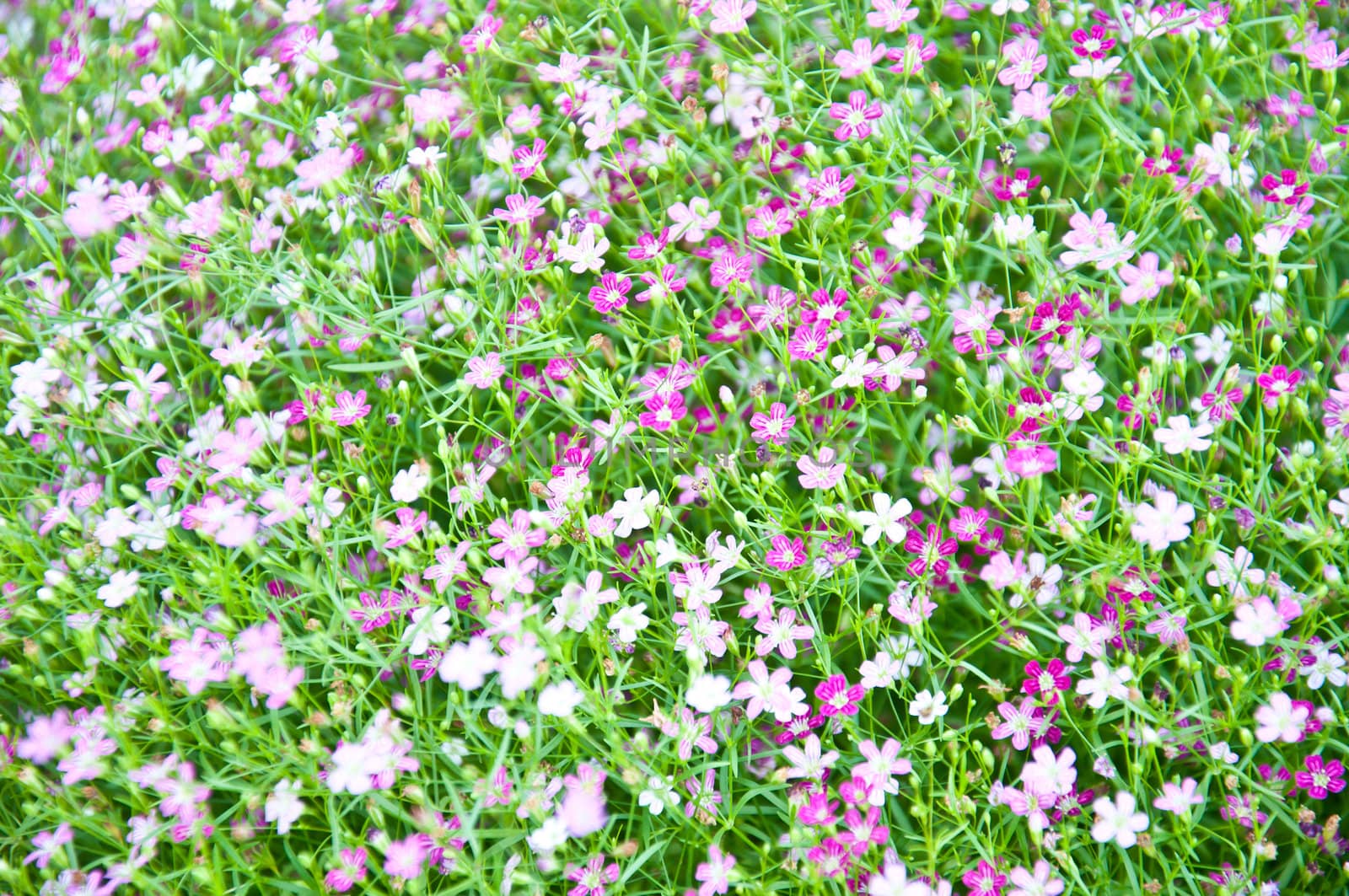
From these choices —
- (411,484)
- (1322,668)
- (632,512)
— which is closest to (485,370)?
(411,484)

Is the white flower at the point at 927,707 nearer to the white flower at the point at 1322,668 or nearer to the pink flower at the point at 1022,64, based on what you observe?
the white flower at the point at 1322,668

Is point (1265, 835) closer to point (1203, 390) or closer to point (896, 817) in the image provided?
point (896, 817)

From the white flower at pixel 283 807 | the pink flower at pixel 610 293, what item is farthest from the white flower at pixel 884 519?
Answer: the white flower at pixel 283 807

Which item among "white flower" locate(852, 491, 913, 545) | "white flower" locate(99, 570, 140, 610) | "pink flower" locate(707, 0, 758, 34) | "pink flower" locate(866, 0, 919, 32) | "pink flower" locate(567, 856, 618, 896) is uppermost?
"pink flower" locate(707, 0, 758, 34)

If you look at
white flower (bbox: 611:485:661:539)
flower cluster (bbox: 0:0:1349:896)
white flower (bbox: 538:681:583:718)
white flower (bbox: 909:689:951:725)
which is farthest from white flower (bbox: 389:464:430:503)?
white flower (bbox: 909:689:951:725)

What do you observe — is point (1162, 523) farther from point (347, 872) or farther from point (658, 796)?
point (347, 872)

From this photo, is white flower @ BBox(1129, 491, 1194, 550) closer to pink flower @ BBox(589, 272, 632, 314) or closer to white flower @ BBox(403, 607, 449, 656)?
pink flower @ BBox(589, 272, 632, 314)

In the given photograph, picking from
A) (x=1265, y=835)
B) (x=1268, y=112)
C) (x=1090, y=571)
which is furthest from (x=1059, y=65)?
(x=1265, y=835)
